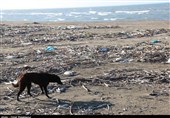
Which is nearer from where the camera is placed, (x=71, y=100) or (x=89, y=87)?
(x=71, y=100)

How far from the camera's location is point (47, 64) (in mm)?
16781

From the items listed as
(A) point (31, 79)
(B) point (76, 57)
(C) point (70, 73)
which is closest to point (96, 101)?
(A) point (31, 79)

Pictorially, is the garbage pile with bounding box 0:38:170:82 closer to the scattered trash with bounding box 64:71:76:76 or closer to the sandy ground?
the scattered trash with bounding box 64:71:76:76

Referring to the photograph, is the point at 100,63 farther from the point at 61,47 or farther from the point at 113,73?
the point at 61,47

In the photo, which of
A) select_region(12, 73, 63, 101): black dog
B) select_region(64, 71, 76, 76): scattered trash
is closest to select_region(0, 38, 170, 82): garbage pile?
select_region(64, 71, 76, 76): scattered trash

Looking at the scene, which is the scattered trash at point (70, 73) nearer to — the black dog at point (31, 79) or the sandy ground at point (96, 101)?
the sandy ground at point (96, 101)

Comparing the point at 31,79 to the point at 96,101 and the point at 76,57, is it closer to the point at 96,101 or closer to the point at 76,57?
the point at 96,101

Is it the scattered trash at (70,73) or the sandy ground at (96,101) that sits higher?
the sandy ground at (96,101)

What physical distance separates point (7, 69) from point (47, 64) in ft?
5.46

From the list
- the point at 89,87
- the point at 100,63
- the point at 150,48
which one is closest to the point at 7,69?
the point at 100,63

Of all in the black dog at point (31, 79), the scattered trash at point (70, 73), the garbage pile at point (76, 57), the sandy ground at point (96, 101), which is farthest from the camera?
the garbage pile at point (76, 57)

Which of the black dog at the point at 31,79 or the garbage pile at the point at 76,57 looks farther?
the garbage pile at the point at 76,57

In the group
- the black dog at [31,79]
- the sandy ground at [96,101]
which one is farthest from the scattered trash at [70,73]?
the black dog at [31,79]

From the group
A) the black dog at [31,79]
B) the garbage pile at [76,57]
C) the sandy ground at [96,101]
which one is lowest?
the garbage pile at [76,57]
